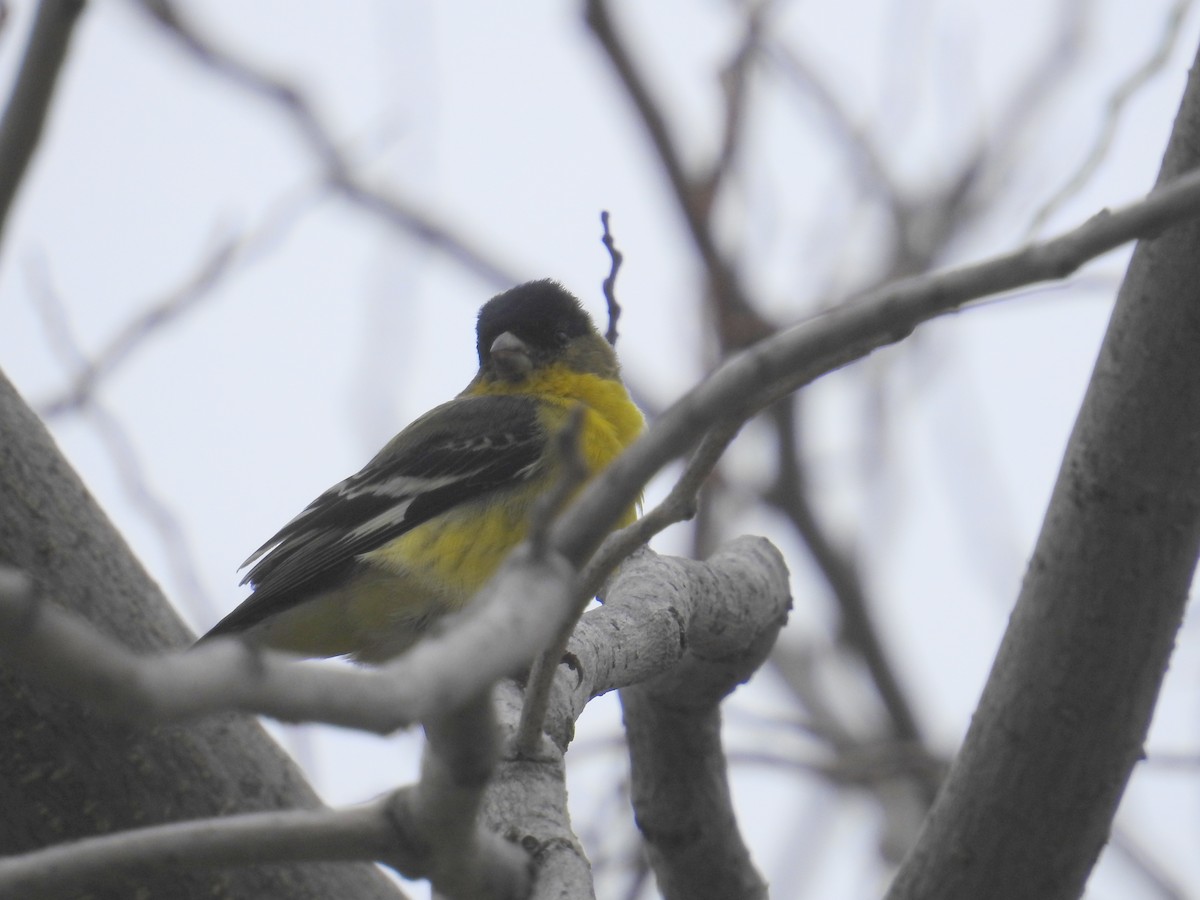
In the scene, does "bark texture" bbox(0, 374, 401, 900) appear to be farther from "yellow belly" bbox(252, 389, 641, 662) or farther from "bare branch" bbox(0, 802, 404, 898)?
"yellow belly" bbox(252, 389, 641, 662)

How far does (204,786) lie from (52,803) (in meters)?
0.33

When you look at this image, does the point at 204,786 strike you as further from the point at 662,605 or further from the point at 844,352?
the point at 844,352

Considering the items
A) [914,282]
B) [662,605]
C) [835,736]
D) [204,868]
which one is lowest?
[204,868]

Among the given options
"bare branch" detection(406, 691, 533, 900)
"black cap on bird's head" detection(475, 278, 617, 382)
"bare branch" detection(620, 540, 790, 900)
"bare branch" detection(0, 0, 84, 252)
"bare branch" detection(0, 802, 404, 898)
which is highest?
"black cap on bird's head" detection(475, 278, 617, 382)

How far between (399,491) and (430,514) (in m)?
0.30

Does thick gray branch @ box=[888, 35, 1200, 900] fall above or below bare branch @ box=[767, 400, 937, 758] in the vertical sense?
below

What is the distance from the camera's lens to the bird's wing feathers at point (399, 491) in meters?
4.65

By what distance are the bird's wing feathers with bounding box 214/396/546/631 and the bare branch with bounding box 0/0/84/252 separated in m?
3.11

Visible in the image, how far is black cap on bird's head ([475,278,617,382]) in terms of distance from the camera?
6.06 meters

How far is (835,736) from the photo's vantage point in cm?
759

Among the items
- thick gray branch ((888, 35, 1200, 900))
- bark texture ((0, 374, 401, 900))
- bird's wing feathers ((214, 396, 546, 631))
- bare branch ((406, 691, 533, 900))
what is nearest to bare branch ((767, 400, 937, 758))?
bird's wing feathers ((214, 396, 546, 631))

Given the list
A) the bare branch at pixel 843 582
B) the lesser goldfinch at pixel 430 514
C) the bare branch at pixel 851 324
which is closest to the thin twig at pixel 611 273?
the lesser goldfinch at pixel 430 514

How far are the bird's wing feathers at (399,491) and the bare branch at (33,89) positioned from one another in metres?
3.11

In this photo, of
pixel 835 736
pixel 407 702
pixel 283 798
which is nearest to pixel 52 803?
pixel 283 798
